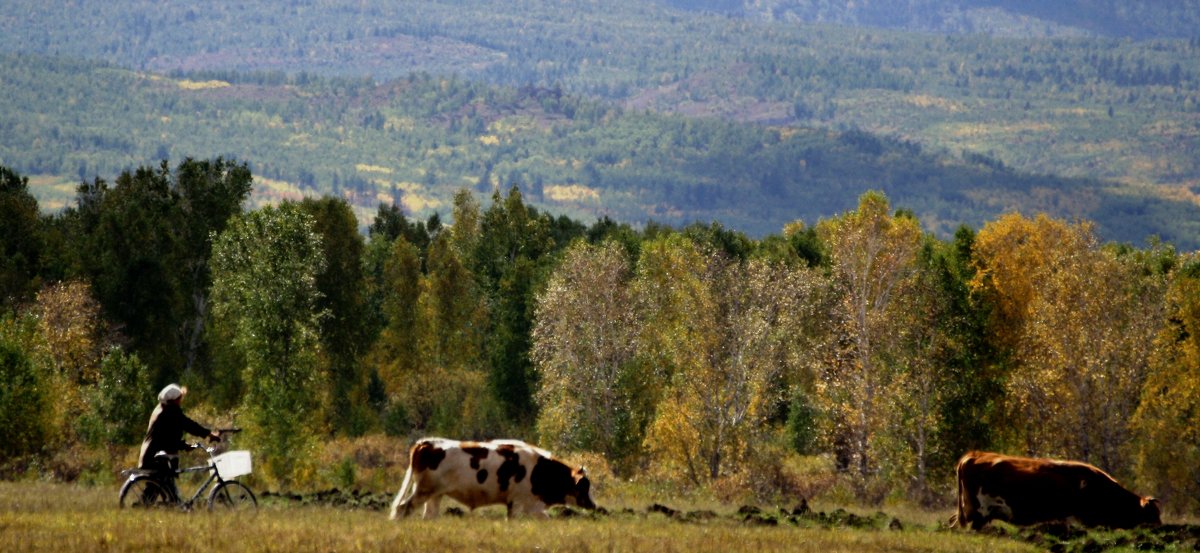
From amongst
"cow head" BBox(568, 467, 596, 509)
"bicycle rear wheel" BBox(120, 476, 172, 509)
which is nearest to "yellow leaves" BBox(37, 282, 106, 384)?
"cow head" BBox(568, 467, 596, 509)

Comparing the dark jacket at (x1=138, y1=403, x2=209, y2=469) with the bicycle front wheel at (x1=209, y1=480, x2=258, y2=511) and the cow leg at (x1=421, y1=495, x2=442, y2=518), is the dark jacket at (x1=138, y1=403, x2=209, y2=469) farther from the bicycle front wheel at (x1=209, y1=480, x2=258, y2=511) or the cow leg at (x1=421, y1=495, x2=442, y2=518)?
the cow leg at (x1=421, y1=495, x2=442, y2=518)

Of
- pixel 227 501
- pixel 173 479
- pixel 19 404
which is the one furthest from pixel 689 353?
pixel 173 479

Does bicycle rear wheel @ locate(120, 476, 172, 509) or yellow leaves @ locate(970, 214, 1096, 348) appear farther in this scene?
yellow leaves @ locate(970, 214, 1096, 348)

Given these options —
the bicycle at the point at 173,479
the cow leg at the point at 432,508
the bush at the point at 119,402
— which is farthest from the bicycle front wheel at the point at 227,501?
the bush at the point at 119,402

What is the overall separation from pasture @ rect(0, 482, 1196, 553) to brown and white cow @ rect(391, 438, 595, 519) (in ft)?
1.96

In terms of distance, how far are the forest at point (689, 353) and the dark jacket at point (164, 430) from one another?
30.1 m

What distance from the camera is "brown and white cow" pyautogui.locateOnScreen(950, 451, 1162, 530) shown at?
3956cm

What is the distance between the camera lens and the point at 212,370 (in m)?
108

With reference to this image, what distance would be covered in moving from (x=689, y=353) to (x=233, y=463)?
44093 mm

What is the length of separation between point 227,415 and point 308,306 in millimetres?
10472

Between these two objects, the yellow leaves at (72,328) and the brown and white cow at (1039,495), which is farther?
the yellow leaves at (72,328)

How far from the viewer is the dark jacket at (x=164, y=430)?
32.4 m

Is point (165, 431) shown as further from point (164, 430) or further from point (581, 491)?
point (581, 491)

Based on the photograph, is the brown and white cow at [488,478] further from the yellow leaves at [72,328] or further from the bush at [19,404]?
the yellow leaves at [72,328]
